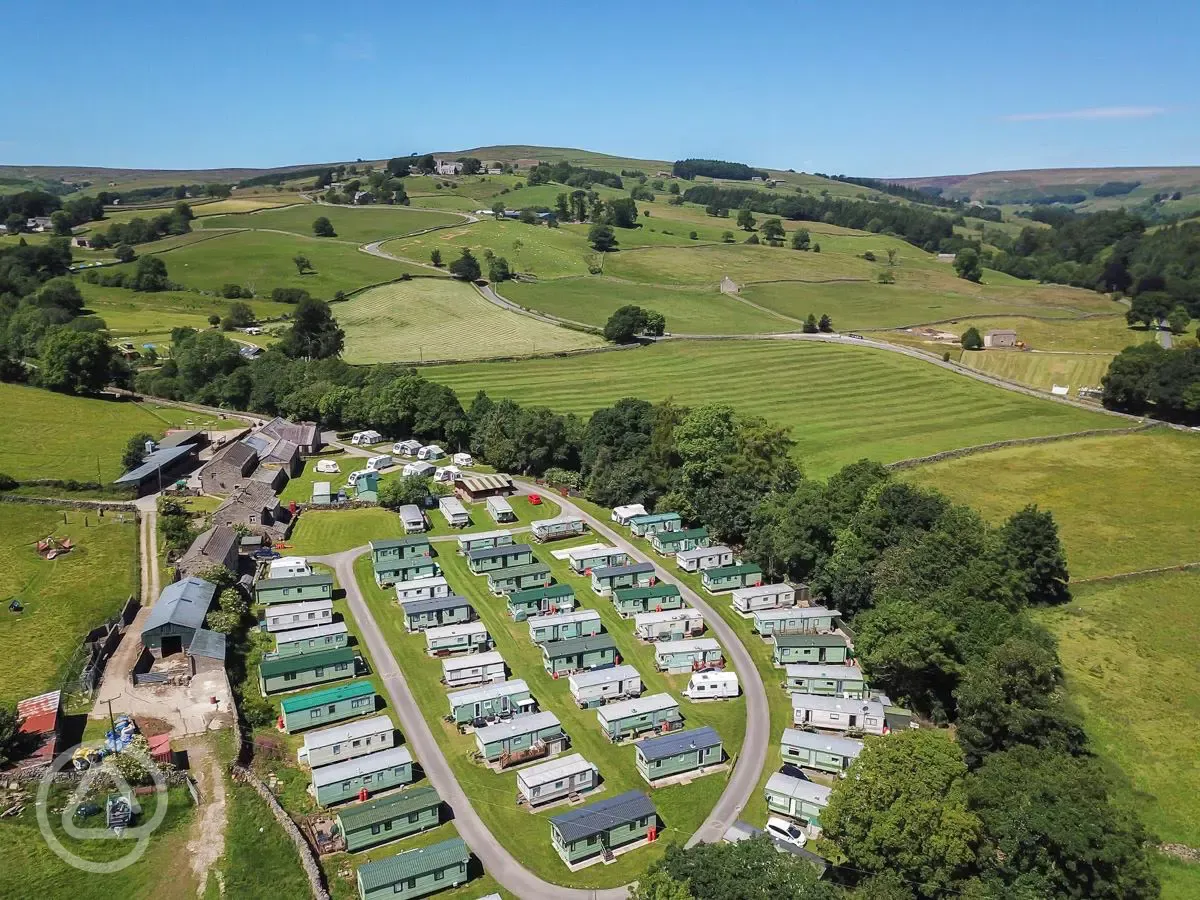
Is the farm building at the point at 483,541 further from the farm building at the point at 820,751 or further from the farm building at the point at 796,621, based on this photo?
the farm building at the point at 820,751

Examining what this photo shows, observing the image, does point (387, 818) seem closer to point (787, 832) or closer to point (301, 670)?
point (301, 670)

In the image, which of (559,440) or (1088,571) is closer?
(1088,571)

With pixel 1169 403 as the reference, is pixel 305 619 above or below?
below

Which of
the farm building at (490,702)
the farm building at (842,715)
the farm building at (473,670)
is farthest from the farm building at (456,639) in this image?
the farm building at (842,715)

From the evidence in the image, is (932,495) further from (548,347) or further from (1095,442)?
(548,347)

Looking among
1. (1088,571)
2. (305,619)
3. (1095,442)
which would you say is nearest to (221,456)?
(305,619)

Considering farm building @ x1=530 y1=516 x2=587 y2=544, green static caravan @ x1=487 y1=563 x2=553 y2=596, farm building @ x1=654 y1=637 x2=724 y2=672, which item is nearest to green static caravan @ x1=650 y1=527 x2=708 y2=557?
farm building @ x1=530 y1=516 x2=587 y2=544
